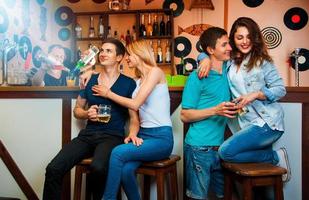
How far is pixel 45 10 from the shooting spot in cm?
511

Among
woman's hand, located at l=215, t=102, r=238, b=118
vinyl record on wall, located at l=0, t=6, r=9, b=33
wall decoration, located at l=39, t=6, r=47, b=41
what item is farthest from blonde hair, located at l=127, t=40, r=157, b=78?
wall decoration, located at l=39, t=6, r=47, b=41

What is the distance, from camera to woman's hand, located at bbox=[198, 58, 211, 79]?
6.17ft

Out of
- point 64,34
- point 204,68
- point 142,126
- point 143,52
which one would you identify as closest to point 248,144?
point 204,68

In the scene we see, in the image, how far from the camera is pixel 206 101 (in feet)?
6.35

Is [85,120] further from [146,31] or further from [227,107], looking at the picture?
[146,31]

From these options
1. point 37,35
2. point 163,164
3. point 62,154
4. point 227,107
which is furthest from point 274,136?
point 37,35

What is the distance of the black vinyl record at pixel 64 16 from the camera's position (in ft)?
16.9

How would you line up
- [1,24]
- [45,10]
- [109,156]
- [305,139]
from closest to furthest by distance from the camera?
[109,156] < [305,139] < [1,24] < [45,10]

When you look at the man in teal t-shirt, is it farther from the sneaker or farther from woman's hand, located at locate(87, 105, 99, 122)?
woman's hand, located at locate(87, 105, 99, 122)

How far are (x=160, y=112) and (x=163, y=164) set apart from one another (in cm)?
31

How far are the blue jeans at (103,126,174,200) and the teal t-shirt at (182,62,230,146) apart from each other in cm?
19

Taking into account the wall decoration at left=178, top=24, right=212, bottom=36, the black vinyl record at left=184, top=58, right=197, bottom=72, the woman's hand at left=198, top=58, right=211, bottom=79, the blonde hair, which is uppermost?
the wall decoration at left=178, top=24, right=212, bottom=36

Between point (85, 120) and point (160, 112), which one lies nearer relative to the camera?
point (160, 112)

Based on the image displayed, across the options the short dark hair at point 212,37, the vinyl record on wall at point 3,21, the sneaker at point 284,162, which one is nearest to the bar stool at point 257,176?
the sneaker at point 284,162
